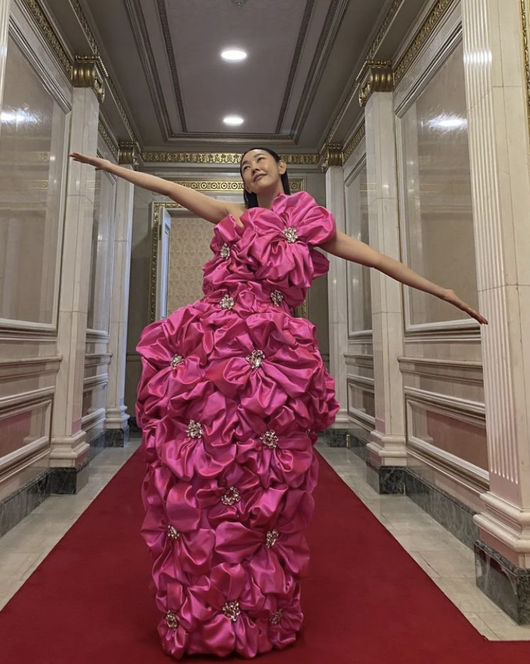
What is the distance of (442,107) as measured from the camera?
9.47 ft

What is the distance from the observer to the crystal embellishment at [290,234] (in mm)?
1682

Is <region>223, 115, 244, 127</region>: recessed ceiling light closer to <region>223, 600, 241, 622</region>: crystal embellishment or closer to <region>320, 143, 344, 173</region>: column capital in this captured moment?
<region>320, 143, 344, 173</region>: column capital

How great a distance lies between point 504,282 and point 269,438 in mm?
1145

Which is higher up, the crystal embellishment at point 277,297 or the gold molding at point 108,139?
the gold molding at point 108,139

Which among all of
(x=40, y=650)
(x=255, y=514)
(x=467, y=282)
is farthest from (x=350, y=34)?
(x=40, y=650)

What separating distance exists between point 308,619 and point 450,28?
3125mm

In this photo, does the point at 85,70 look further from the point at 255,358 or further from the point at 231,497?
the point at 231,497

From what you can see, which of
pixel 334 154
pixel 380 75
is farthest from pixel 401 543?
pixel 334 154

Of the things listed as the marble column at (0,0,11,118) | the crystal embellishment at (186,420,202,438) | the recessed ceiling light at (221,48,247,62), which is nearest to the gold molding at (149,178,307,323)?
the recessed ceiling light at (221,48,247,62)

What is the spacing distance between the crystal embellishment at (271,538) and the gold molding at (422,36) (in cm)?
296

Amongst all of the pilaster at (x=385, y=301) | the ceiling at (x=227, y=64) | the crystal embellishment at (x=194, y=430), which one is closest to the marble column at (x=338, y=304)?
the ceiling at (x=227, y=64)

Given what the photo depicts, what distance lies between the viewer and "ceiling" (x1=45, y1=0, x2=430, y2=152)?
365 centimetres

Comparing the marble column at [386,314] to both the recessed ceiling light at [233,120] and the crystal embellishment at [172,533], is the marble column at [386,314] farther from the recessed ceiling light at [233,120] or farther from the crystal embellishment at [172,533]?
the crystal embellishment at [172,533]

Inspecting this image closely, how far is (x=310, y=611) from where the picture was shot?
5.93ft
